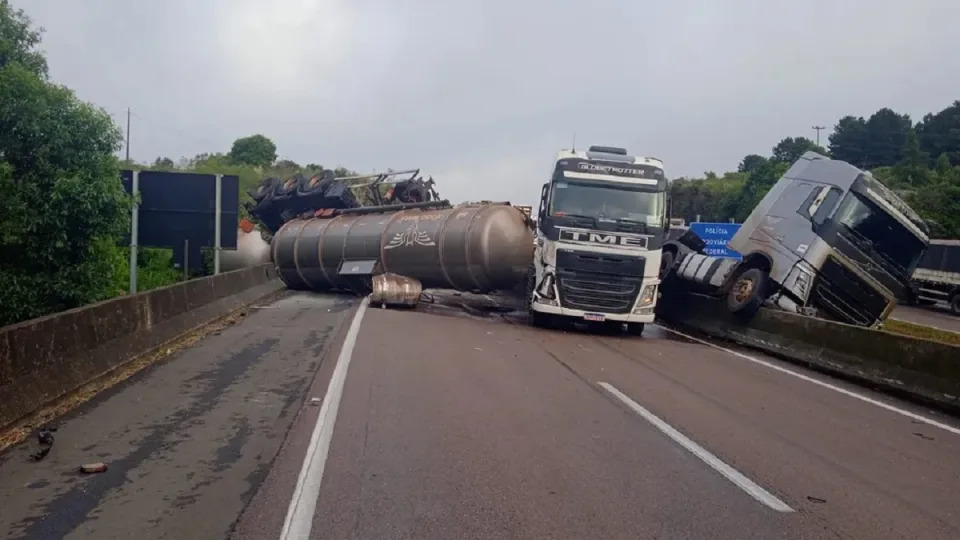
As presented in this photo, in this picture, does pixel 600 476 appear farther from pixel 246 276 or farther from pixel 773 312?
pixel 246 276

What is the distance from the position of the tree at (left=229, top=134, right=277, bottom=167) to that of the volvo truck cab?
75177mm

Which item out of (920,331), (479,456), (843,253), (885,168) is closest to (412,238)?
A: (843,253)

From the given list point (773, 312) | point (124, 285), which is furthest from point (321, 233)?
point (773, 312)

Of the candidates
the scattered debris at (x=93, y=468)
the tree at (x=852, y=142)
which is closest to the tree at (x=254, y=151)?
the tree at (x=852, y=142)

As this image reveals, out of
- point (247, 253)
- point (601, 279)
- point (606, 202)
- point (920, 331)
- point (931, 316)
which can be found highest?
point (606, 202)

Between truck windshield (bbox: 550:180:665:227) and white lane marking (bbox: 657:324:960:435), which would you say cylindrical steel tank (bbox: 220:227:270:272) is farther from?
white lane marking (bbox: 657:324:960:435)

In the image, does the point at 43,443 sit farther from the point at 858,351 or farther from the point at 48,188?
the point at 858,351

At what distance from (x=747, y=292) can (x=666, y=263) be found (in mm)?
5362

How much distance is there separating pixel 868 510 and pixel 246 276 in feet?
70.4

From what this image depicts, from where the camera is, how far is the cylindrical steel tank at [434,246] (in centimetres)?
2394

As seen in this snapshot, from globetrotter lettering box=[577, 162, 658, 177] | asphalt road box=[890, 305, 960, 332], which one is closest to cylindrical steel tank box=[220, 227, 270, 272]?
globetrotter lettering box=[577, 162, 658, 177]

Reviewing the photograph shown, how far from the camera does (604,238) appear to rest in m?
19.9

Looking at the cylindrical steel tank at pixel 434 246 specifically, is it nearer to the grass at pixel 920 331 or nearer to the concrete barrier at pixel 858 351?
the concrete barrier at pixel 858 351

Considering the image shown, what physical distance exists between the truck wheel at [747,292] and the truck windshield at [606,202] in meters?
2.35
